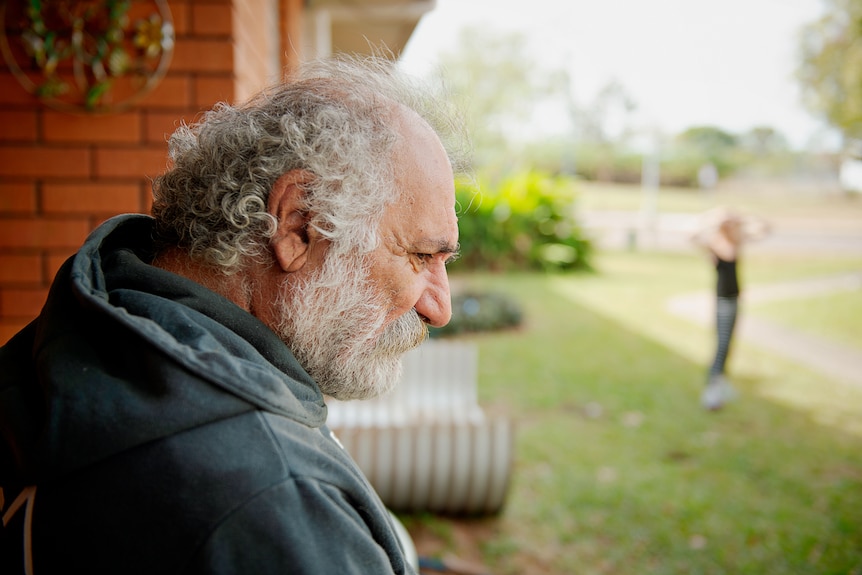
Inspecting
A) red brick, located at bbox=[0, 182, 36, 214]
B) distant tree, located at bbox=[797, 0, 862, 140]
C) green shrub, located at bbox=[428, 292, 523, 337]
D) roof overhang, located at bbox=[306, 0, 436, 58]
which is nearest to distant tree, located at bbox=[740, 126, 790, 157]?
distant tree, located at bbox=[797, 0, 862, 140]

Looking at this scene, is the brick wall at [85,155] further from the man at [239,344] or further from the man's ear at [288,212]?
the man's ear at [288,212]

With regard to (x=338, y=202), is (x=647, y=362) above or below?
below

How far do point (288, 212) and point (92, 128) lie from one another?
1.71 metres

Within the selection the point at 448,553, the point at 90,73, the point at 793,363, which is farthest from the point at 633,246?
the point at 90,73

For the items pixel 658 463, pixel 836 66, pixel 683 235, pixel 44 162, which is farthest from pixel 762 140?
pixel 44 162

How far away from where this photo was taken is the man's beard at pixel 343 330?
1.21 metres

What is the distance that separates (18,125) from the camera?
2465 mm

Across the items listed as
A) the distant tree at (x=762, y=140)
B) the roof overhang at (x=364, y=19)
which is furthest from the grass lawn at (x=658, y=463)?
the distant tree at (x=762, y=140)

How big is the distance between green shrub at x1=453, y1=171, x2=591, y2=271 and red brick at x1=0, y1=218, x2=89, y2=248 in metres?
12.8

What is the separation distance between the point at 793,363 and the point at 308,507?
29.1 ft

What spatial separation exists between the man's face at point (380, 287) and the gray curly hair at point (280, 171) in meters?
0.04

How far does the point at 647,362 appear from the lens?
8.53 meters

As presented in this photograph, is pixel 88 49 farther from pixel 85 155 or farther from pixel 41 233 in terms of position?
pixel 41 233

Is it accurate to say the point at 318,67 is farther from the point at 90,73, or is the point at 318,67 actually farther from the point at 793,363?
the point at 793,363
